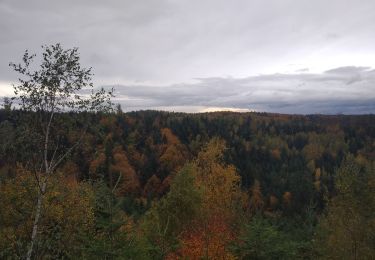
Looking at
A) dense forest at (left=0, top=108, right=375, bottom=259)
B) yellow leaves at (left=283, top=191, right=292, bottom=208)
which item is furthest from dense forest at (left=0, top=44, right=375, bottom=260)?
yellow leaves at (left=283, top=191, right=292, bottom=208)

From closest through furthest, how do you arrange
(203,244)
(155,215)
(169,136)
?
(203,244) → (155,215) → (169,136)

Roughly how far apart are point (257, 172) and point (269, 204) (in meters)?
14.5

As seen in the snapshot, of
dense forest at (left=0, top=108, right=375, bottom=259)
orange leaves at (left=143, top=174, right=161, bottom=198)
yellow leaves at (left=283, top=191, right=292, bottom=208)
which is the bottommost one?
yellow leaves at (left=283, top=191, right=292, bottom=208)

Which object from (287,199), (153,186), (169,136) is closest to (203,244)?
(287,199)

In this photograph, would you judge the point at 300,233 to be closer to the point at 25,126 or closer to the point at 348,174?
the point at 348,174

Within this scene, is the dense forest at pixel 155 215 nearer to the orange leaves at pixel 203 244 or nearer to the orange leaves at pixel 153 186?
the orange leaves at pixel 203 244

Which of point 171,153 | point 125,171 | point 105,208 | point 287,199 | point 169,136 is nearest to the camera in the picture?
point 105,208

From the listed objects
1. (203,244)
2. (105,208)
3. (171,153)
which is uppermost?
(105,208)

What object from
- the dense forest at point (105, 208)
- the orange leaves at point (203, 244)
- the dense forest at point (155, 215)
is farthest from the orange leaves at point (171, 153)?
the orange leaves at point (203, 244)

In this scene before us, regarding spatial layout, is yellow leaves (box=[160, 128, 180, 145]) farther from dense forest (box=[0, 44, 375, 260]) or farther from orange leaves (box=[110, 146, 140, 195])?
dense forest (box=[0, 44, 375, 260])

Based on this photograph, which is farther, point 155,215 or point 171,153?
point 171,153

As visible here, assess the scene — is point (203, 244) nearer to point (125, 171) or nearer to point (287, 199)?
point (287, 199)

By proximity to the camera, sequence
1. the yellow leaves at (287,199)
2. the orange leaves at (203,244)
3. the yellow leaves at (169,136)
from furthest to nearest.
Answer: the yellow leaves at (169,136), the yellow leaves at (287,199), the orange leaves at (203,244)

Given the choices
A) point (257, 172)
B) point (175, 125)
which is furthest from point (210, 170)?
point (175, 125)
